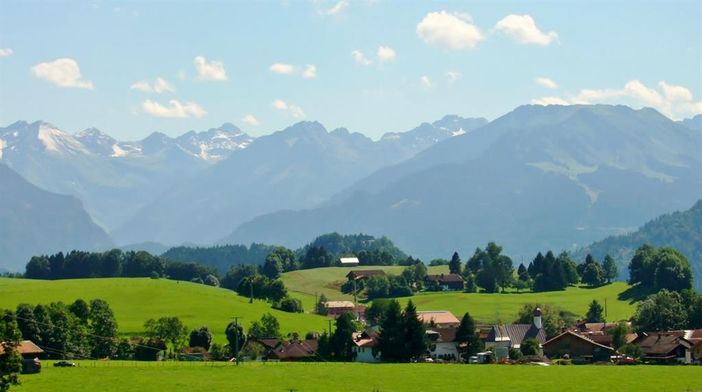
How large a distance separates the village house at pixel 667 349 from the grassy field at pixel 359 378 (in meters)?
13.6

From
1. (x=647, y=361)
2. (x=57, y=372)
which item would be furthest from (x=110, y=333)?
(x=647, y=361)

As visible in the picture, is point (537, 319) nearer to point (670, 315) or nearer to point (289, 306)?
point (670, 315)

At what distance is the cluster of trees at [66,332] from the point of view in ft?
359

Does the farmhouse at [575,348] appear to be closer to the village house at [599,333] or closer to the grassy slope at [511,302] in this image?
the village house at [599,333]

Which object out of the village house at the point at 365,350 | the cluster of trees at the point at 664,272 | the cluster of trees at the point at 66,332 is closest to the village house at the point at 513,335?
the village house at the point at 365,350

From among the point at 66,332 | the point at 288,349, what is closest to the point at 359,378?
the point at 288,349

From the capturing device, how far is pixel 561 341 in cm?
11594

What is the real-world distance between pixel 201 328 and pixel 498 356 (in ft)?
116

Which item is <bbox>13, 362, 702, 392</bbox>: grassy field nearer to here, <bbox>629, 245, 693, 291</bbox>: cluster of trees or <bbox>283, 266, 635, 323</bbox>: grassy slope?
<bbox>283, 266, 635, 323</bbox>: grassy slope

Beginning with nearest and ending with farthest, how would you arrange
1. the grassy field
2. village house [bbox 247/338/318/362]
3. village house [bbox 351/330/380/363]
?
the grassy field
village house [bbox 351/330/380/363]
village house [bbox 247/338/318/362]

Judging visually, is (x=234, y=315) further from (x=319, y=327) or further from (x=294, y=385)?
(x=294, y=385)

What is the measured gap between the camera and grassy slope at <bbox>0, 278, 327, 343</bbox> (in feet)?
468

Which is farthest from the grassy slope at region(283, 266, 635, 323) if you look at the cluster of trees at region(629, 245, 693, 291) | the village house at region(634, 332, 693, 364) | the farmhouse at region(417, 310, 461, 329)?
the village house at region(634, 332, 693, 364)

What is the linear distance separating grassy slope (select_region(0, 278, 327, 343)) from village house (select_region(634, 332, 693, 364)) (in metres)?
48.1
